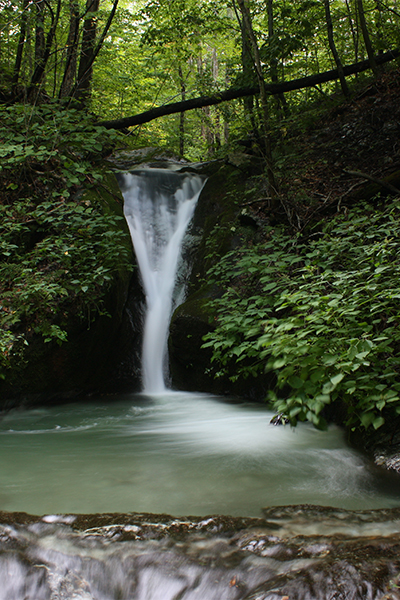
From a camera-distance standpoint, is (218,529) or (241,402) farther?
(241,402)

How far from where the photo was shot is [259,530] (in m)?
1.96

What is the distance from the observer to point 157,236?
27.4ft

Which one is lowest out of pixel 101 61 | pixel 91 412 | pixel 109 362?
pixel 91 412

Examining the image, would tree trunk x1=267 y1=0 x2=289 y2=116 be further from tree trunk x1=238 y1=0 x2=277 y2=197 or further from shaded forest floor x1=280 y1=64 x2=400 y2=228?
tree trunk x1=238 y1=0 x2=277 y2=197

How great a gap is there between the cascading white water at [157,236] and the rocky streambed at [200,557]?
4735 mm

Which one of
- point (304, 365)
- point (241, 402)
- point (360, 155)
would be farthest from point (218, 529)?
point (360, 155)

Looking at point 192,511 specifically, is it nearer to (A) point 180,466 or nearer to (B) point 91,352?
(A) point 180,466

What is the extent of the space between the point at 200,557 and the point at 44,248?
4807 millimetres

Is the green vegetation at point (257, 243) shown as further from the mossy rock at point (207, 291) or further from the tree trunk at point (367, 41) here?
the mossy rock at point (207, 291)

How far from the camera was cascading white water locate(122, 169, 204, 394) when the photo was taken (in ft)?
23.2

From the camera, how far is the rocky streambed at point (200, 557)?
5.02 ft

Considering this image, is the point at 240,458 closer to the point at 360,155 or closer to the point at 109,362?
the point at 109,362

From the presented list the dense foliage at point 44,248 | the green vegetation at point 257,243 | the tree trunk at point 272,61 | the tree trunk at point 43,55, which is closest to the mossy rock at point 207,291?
the green vegetation at point 257,243

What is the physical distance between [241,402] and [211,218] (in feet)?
12.5
